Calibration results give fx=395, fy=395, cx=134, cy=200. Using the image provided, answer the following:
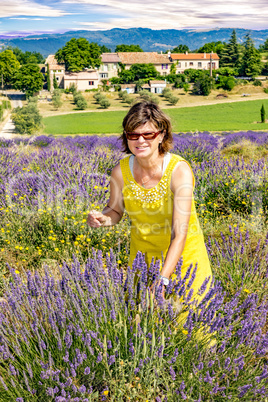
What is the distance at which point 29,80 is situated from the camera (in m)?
83.7

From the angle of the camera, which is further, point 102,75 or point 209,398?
point 102,75

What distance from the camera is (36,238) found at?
163 inches

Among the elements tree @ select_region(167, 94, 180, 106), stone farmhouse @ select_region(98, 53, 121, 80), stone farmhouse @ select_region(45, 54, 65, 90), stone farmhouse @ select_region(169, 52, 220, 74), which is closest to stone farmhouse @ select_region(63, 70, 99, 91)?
stone farmhouse @ select_region(45, 54, 65, 90)

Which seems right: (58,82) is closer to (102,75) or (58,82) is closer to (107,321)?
(102,75)

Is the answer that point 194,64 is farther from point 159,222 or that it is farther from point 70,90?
point 159,222

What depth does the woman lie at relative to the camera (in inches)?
86.4

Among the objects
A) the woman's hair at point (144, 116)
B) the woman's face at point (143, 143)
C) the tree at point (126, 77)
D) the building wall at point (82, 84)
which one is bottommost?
the woman's face at point (143, 143)

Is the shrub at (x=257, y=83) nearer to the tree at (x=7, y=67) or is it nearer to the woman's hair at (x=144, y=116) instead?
the tree at (x=7, y=67)

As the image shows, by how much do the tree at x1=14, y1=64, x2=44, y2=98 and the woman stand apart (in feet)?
282

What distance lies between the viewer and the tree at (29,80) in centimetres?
8369

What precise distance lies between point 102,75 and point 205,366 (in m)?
101

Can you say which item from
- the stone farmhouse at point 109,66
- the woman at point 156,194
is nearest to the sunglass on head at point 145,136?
the woman at point 156,194

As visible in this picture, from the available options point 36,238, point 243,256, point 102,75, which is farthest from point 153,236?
point 102,75

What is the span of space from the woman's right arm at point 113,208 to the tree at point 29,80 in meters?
85.9
